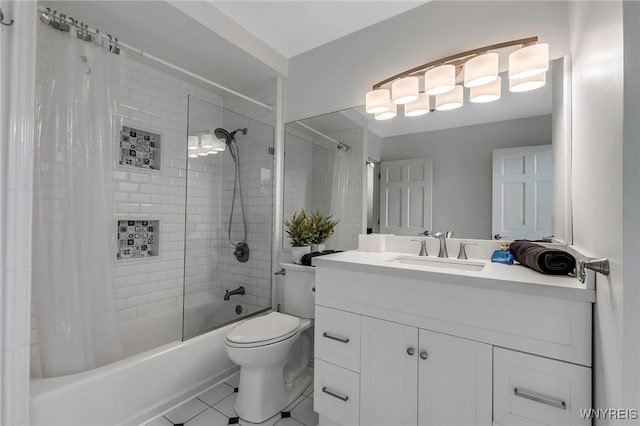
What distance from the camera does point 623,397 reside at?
593mm

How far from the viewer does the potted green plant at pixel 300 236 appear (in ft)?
7.07

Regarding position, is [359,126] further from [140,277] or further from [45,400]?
[45,400]

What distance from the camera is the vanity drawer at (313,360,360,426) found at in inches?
54.2

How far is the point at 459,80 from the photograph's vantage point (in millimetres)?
1675

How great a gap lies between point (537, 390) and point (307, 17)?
235 cm

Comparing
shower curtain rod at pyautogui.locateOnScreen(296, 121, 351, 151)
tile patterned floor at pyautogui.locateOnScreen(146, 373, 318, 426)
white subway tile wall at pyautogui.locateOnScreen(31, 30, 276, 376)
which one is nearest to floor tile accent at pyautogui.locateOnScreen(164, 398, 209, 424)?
tile patterned floor at pyautogui.locateOnScreen(146, 373, 318, 426)

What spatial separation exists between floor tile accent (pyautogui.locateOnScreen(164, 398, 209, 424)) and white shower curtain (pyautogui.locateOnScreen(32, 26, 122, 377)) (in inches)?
18.6

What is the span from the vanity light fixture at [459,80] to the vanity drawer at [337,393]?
1595mm

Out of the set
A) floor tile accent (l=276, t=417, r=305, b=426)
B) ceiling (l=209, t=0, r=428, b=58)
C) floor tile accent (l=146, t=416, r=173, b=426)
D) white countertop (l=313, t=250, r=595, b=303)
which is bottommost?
floor tile accent (l=276, t=417, r=305, b=426)

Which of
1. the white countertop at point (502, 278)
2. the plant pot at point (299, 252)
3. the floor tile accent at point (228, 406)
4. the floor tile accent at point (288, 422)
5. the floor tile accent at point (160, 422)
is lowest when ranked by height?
the floor tile accent at point (288, 422)

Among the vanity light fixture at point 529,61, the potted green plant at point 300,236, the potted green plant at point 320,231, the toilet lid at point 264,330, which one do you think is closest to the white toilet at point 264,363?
the toilet lid at point 264,330

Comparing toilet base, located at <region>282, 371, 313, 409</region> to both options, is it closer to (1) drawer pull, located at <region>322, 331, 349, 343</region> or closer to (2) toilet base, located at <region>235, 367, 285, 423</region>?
(2) toilet base, located at <region>235, 367, 285, 423</region>

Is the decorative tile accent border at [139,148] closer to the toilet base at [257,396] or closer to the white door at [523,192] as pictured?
the toilet base at [257,396]

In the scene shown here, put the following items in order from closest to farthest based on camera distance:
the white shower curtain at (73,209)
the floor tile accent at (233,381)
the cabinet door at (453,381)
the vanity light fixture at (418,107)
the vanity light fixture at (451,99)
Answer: the cabinet door at (453,381) < the white shower curtain at (73,209) < the vanity light fixture at (451,99) < the vanity light fixture at (418,107) < the floor tile accent at (233,381)
